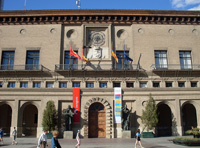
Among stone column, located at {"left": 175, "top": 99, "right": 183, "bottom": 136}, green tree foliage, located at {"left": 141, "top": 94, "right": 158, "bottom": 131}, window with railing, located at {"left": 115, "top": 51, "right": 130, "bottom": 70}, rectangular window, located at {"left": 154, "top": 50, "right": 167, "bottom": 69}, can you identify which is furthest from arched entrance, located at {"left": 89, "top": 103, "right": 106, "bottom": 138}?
rectangular window, located at {"left": 154, "top": 50, "right": 167, "bottom": 69}

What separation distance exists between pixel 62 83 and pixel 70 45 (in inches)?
229

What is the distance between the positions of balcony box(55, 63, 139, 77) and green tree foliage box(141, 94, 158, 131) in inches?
198

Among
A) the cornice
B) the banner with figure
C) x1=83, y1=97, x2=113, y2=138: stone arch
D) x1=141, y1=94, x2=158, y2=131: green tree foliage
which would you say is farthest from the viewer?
the cornice

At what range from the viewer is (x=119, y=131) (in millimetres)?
29547

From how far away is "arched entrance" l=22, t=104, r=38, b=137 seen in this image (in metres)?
33.3

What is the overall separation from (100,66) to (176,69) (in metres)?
10.8

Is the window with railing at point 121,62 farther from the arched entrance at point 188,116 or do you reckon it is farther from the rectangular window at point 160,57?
the arched entrance at point 188,116

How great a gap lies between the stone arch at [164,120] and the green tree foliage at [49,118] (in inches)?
606

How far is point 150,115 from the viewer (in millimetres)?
28781

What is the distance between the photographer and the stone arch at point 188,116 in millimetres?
33188

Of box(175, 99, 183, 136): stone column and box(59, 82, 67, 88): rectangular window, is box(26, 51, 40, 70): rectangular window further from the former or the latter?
box(175, 99, 183, 136): stone column

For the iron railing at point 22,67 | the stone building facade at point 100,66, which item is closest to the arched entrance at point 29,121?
the stone building facade at point 100,66

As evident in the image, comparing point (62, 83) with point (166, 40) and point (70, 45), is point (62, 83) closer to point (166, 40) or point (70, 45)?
point (70, 45)

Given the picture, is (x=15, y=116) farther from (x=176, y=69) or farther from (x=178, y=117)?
(x=176, y=69)
